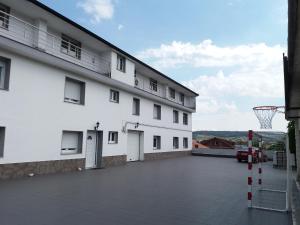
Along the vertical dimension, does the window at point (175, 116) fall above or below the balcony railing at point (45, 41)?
below

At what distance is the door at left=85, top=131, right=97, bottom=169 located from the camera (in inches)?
599

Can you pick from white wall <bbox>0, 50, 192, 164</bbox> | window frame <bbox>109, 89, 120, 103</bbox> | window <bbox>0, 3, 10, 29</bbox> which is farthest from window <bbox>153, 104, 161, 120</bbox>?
window <bbox>0, 3, 10, 29</bbox>

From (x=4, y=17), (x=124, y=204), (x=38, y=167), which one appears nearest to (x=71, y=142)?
(x=38, y=167)

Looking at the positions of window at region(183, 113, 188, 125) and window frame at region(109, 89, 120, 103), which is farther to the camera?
window at region(183, 113, 188, 125)

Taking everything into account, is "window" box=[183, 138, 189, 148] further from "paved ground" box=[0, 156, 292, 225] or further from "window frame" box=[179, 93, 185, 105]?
"paved ground" box=[0, 156, 292, 225]

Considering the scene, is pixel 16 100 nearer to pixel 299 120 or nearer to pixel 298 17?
pixel 298 17

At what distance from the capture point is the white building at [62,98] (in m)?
11.0

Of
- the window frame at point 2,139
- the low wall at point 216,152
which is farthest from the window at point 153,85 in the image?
the window frame at point 2,139

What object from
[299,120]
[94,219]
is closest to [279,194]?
[299,120]

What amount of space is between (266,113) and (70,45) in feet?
37.6

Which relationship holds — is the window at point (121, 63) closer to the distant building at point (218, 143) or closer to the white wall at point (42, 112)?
the white wall at point (42, 112)

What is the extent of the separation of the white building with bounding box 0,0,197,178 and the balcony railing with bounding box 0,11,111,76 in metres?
0.05

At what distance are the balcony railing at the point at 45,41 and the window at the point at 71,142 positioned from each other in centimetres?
425

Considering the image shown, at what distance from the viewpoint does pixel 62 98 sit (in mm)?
13484
